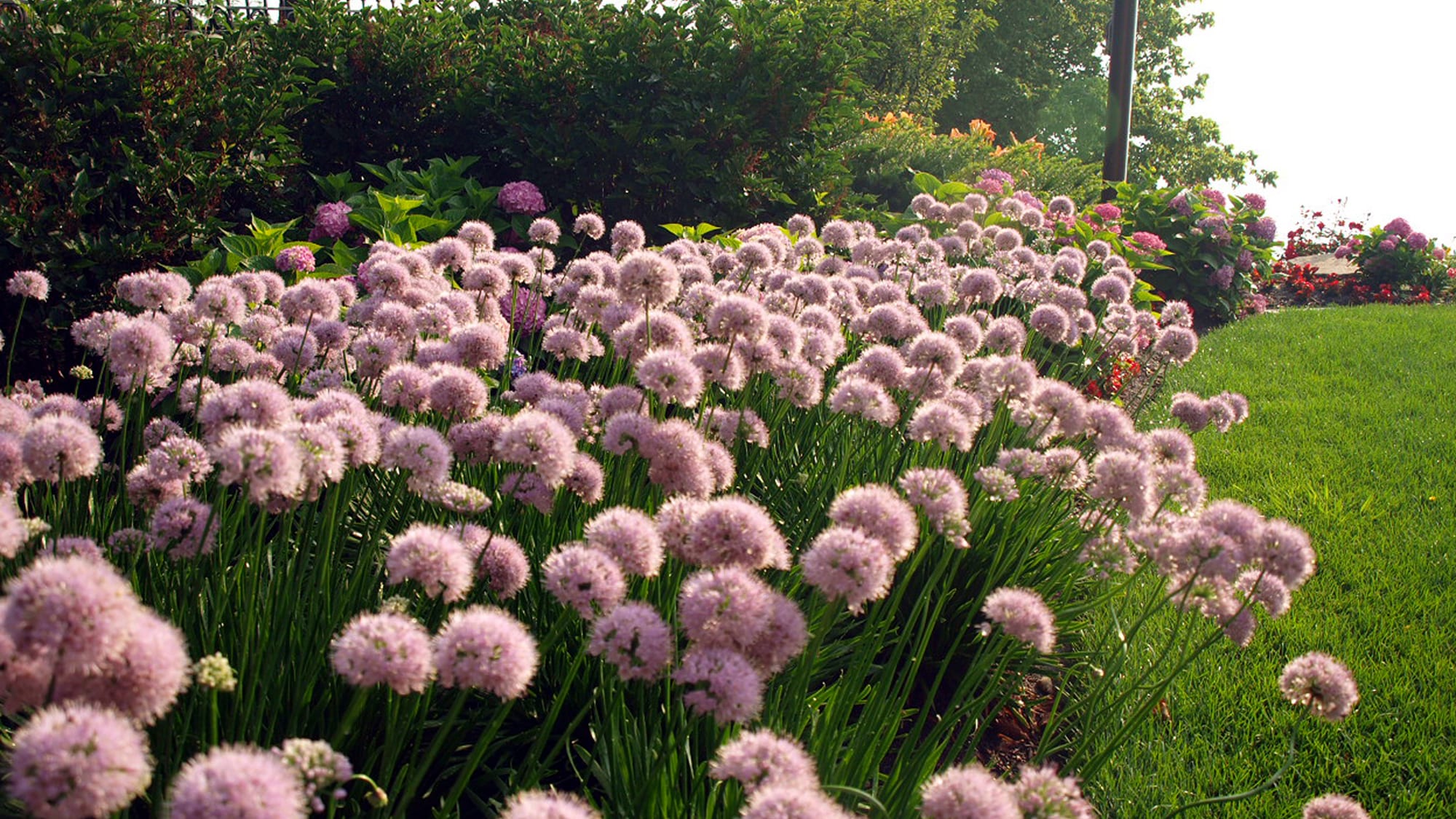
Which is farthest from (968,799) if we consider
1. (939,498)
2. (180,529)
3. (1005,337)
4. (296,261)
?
(296,261)

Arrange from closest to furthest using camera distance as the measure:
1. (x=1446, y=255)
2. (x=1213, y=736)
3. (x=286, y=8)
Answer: (x=1213, y=736) → (x=286, y=8) → (x=1446, y=255)

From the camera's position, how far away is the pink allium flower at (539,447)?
2.20 m

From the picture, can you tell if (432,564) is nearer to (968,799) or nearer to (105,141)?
(968,799)

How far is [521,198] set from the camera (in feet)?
23.7

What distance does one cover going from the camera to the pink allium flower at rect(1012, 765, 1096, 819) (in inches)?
64.9

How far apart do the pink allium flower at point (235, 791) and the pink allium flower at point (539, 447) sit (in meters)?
1.05

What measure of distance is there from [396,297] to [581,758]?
1964 mm

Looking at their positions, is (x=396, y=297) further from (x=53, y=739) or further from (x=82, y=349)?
(x=82, y=349)

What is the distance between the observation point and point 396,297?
3.68 metres

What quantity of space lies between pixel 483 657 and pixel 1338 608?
15.4 feet

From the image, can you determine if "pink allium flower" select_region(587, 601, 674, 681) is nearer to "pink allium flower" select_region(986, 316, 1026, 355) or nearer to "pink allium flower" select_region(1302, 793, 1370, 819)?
"pink allium flower" select_region(1302, 793, 1370, 819)

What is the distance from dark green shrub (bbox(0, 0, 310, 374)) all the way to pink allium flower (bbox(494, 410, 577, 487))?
14.2ft

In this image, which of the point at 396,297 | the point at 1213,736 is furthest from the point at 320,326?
the point at 1213,736

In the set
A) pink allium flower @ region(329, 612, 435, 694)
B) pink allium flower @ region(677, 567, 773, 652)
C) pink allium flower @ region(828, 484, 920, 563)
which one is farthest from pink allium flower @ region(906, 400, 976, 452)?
pink allium flower @ region(329, 612, 435, 694)
